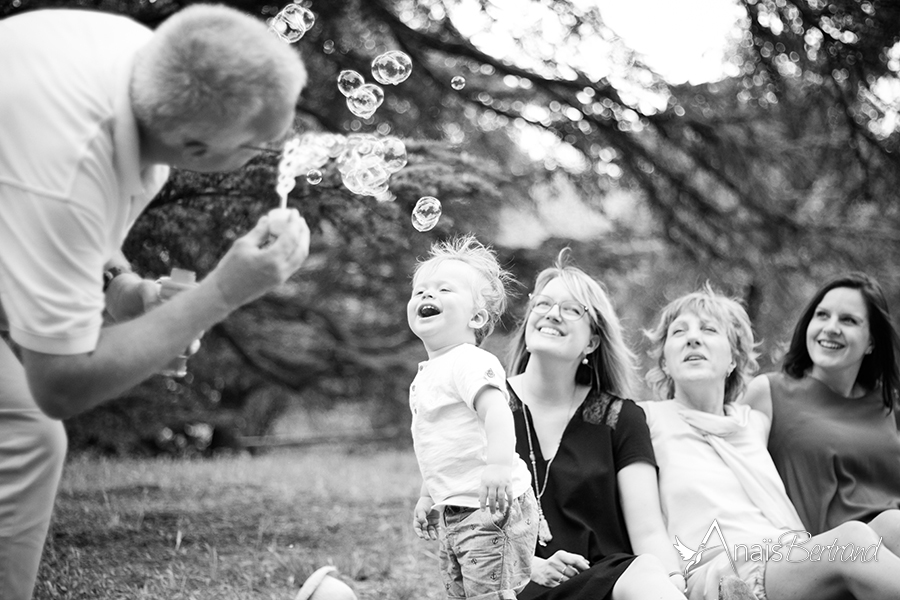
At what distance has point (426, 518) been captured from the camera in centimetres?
248

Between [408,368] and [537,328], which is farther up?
[537,328]

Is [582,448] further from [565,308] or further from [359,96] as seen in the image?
[359,96]

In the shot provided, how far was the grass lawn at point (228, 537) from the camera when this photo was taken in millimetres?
3135

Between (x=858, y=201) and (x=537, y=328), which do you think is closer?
(x=537, y=328)

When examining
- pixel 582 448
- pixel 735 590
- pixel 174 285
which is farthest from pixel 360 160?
pixel 735 590

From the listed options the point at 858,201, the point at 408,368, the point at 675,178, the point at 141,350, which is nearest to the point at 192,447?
the point at 408,368

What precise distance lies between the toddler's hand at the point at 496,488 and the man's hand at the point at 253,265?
0.72 m

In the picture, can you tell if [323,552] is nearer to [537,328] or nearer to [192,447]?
[537,328]

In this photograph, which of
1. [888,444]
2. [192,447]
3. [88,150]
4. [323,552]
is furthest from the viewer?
[192,447]

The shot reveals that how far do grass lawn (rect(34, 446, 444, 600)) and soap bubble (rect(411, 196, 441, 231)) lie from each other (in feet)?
4.52

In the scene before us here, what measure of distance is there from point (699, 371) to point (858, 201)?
13.6 ft

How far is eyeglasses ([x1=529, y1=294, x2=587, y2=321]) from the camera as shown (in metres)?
2.84

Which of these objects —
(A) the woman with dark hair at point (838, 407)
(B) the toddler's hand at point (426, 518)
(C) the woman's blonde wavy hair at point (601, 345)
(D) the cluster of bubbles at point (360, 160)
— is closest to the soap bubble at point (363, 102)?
(D) the cluster of bubbles at point (360, 160)

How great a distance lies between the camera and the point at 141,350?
5.45ft
